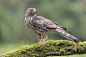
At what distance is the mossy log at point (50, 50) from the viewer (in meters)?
3.53

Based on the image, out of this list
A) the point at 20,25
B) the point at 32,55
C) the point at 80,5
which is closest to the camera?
the point at 32,55

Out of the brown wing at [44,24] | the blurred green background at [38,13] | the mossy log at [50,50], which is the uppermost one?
the blurred green background at [38,13]

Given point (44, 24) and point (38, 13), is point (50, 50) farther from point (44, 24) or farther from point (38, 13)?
point (38, 13)

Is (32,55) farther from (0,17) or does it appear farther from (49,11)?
(0,17)

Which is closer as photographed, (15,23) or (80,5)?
(80,5)

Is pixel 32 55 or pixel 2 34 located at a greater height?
pixel 2 34

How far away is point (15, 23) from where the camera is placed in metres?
12.3

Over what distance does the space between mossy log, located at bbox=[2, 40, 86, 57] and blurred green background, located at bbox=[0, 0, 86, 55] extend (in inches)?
261

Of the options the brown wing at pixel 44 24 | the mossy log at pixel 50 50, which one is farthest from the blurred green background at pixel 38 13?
the mossy log at pixel 50 50

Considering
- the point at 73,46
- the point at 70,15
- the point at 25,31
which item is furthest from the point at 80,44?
the point at 25,31

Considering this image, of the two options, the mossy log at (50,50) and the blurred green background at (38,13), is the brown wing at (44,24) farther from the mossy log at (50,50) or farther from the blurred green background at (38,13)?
the blurred green background at (38,13)

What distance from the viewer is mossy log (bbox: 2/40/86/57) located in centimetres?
353

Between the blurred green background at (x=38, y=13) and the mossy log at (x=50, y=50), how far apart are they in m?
6.64

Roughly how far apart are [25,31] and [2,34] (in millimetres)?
2023
